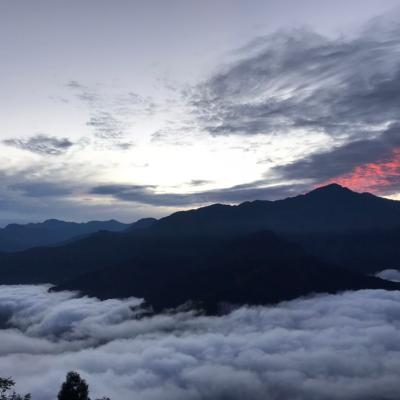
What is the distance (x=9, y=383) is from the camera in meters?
36.0

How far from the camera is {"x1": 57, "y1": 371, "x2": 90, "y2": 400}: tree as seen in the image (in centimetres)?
6238

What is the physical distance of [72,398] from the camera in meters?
62.1

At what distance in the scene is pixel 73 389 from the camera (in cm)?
6288

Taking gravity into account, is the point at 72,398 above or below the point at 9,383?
below

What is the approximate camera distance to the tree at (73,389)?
62375 mm

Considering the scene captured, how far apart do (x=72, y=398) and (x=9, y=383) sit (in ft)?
98.7

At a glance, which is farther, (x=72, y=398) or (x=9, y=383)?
(x=72, y=398)
